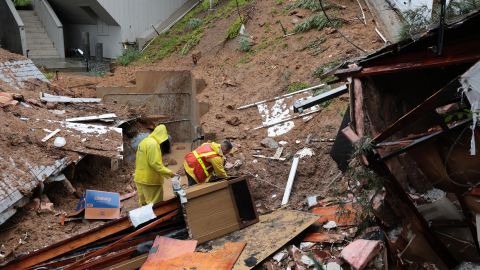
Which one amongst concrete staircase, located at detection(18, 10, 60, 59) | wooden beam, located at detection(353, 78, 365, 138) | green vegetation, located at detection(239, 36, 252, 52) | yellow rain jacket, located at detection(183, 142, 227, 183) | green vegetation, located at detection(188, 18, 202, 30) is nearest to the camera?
wooden beam, located at detection(353, 78, 365, 138)

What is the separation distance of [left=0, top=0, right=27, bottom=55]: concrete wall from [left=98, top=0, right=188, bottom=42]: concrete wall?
332cm

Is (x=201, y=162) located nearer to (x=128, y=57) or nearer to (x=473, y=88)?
(x=473, y=88)

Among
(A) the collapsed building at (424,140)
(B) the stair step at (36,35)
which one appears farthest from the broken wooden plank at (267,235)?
(B) the stair step at (36,35)

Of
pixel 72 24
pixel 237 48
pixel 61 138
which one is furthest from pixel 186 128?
pixel 72 24

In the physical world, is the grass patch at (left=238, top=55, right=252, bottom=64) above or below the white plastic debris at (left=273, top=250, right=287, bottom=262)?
above

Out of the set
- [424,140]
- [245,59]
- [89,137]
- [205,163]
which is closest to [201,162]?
[205,163]

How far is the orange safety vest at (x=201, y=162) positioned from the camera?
24.7 feet

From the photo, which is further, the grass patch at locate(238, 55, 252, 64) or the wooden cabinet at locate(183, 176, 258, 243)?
the grass patch at locate(238, 55, 252, 64)

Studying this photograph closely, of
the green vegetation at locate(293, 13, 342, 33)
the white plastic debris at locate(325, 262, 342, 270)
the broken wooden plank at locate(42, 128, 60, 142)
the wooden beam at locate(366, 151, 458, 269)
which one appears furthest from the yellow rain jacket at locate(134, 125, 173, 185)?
the green vegetation at locate(293, 13, 342, 33)

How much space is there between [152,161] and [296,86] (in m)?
4.30

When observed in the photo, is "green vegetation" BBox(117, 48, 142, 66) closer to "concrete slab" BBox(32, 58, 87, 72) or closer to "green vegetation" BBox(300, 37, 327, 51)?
"concrete slab" BBox(32, 58, 87, 72)

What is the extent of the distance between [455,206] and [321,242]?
1.92 metres

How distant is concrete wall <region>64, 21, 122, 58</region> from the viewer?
21513 mm

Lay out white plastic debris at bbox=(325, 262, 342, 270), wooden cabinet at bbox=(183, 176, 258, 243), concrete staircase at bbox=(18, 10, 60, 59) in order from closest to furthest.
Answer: white plastic debris at bbox=(325, 262, 342, 270) < wooden cabinet at bbox=(183, 176, 258, 243) < concrete staircase at bbox=(18, 10, 60, 59)
